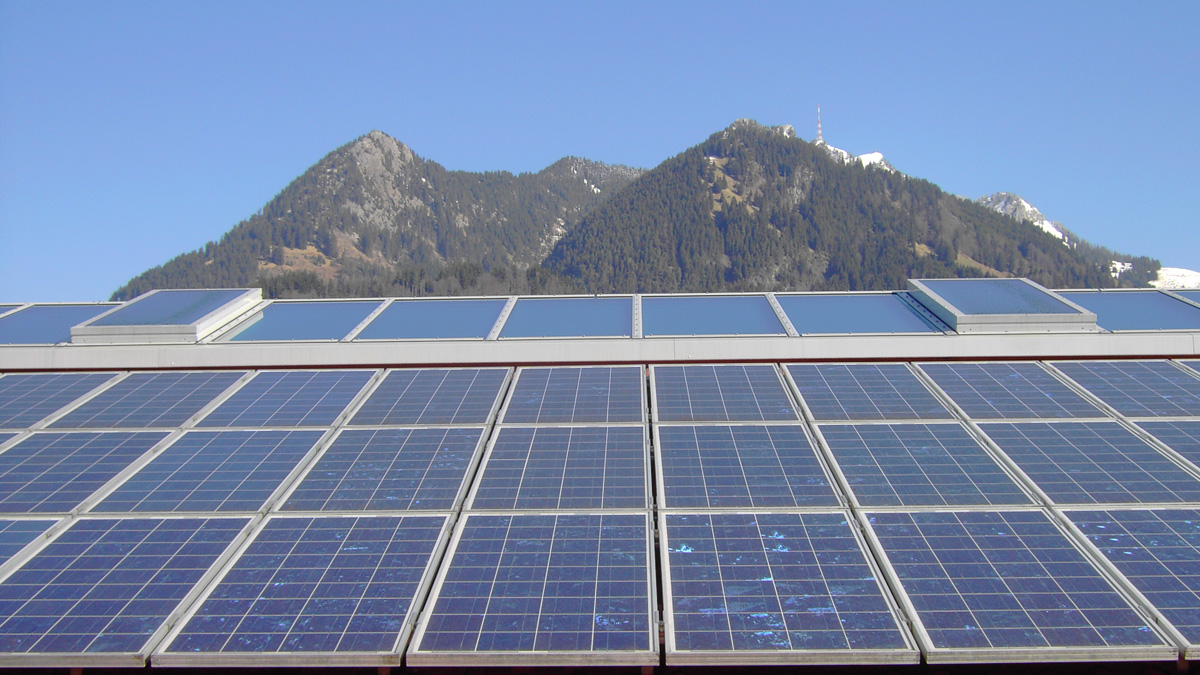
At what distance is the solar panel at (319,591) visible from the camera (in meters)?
10.3

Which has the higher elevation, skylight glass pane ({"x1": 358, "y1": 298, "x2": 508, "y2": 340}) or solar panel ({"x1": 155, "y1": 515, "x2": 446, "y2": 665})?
skylight glass pane ({"x1": 358, "y1": 298, "x2": 508, "y2": 340})

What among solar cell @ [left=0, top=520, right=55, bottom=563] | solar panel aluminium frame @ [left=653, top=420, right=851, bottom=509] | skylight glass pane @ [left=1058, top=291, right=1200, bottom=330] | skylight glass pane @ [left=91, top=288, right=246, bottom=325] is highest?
skylight glass pane @ [left=91, top=288, right=246, bottom=325]

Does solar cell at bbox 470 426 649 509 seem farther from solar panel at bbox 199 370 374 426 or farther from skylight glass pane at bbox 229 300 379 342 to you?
skylight glass pane at bbox 229 300 379 342

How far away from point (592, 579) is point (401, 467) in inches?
197

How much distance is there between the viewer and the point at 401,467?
14.5 metres

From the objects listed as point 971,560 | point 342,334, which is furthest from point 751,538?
point 342,334

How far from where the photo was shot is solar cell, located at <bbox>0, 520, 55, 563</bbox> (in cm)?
1239

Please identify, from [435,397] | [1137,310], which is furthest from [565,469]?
[1137,310]

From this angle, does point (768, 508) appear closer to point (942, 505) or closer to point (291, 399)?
point (942, 505)

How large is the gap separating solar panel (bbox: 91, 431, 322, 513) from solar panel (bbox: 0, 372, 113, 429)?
4184 millimetres

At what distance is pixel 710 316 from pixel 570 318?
383cm

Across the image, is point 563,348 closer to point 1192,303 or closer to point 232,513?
point 232,513

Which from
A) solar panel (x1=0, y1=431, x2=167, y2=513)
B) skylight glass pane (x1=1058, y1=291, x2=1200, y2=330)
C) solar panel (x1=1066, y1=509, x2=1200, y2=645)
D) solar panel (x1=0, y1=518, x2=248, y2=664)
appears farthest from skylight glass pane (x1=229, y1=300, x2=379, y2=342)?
skylight glass pane (x1=1058, y1=291, x2=1200, y2=330)

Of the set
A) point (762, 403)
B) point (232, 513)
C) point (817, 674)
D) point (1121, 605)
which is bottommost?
point (817, 674)
